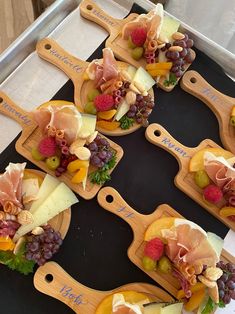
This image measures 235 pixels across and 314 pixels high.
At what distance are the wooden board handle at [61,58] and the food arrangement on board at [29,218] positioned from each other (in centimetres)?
28

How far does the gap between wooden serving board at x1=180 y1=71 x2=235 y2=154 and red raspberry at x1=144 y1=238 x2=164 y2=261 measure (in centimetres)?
30

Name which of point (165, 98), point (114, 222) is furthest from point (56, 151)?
point (165, 98)

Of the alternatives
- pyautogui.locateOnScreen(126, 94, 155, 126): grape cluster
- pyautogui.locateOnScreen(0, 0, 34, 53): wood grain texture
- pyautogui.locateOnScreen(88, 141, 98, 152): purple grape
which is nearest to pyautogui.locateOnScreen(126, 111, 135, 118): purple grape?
pyautogui.locateOnScreen(126, 94, 155, 126): grape cluster

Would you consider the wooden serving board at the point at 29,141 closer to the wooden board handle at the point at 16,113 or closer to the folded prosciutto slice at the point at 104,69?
the wooden board handle at the point at 16,113

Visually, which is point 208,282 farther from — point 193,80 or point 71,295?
point 193,80

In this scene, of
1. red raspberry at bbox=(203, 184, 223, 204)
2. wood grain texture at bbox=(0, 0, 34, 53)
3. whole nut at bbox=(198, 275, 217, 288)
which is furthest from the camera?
wood grain texture at bbox=(0, 0, 34, 53)

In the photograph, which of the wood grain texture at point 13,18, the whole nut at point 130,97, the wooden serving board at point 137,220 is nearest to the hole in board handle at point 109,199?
the wooden serving board at point 137,220

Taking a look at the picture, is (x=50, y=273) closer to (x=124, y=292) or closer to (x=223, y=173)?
(x=124, y=292)

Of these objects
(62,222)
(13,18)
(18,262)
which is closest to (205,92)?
(62,222)

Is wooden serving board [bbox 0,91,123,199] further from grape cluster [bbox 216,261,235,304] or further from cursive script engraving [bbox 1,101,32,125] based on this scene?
grape cluster [bbox 216,261,235,304]

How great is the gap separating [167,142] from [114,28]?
1.07 feet

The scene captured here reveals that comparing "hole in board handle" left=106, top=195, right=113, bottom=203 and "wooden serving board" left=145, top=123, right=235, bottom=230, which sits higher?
"wooden serving board" left=145, top=123, right=235, bottom=230

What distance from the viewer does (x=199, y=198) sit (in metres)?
0.92

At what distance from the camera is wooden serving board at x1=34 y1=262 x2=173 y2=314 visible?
809mm
